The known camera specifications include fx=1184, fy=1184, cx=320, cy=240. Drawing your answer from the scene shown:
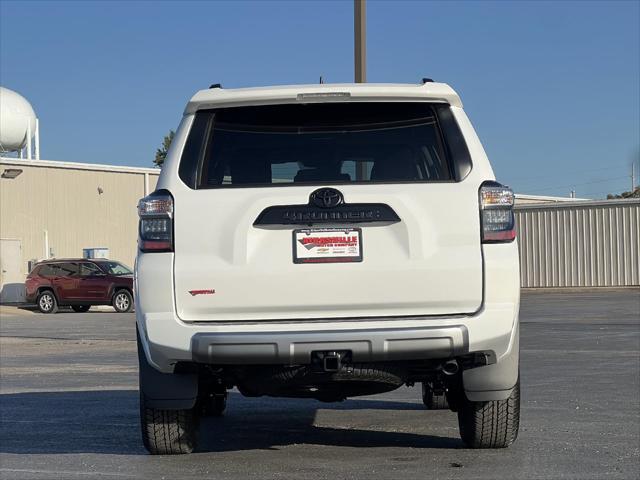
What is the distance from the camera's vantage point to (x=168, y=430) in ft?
22.3

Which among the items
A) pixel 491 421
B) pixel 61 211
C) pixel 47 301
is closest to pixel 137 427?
pixel 491 421

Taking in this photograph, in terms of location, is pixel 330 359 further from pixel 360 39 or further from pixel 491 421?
pixel 360 39

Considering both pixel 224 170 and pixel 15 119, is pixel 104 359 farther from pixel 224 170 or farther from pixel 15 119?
pixel 15 119

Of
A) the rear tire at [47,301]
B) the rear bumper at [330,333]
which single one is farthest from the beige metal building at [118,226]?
the rear bumper at [330,333]

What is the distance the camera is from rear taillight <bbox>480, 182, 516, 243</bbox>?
6.11 m

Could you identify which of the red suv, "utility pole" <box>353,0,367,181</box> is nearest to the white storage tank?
the red suv

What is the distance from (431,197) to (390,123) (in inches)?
18.9

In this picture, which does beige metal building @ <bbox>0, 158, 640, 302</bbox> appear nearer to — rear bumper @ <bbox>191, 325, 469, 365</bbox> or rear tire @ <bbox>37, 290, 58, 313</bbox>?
rear tire @ <bbox>37, 290, 58, 313</bbox>

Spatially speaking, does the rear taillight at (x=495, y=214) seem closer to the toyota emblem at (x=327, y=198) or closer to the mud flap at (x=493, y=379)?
the mud flap at (x=493, y=379)

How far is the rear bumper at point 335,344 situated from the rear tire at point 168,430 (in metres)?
0.94

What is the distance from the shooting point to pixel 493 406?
21.8ft

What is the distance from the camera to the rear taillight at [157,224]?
6.14m

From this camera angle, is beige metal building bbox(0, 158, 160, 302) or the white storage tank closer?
beige metal building bbox(0, 158, 160, 302)

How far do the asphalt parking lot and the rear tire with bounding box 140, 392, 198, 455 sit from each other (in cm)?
7
